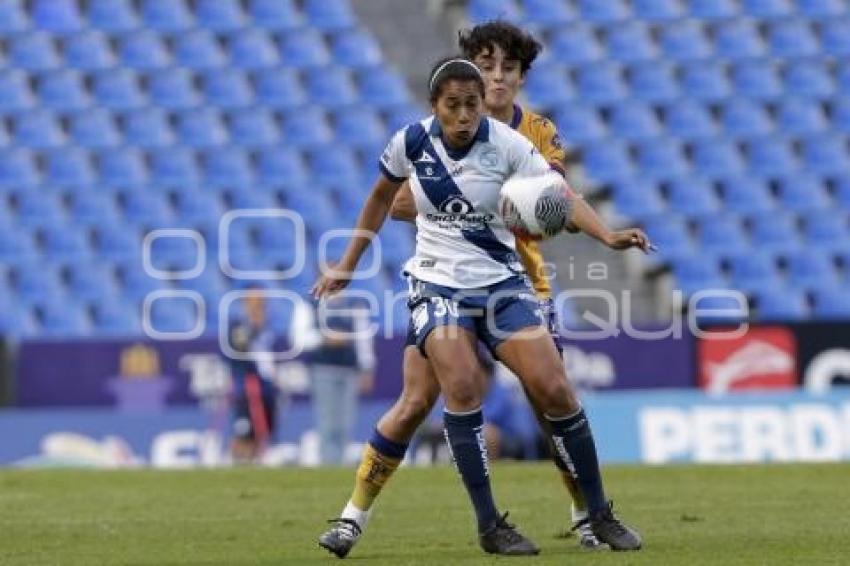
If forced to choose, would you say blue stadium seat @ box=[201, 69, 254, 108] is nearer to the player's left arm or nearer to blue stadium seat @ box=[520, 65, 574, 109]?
blue stadium seat @ box=[520, 65, 574, 109]

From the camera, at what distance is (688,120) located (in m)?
26.1

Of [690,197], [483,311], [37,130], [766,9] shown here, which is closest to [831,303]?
[690,197]

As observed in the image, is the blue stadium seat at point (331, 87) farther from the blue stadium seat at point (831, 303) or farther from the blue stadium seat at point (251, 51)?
the blue stadium seat at point (831, 303)

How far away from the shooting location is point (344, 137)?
24.9 meters

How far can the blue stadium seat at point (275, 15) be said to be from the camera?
84.4ft

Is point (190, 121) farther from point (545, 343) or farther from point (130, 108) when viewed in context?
point (545, 343)

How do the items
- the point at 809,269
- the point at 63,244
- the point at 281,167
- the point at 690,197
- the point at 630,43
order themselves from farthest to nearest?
the point at 630,43 < the point at 690,197 < the point at 281,167 < the point at 809,269 < the point at 63,244

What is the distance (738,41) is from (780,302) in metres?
4.85

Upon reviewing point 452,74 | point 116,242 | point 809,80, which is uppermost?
point 809,80

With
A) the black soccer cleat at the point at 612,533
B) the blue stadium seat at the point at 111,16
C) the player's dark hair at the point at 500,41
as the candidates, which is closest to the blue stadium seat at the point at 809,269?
the blue stadium seat at the point at 111,16

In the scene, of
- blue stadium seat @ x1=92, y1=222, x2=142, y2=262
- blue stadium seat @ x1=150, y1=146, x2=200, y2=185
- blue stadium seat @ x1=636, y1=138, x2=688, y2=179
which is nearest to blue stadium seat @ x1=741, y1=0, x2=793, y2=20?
blue stadium seat @ x1=636, y1=138, x2=688, y2=179

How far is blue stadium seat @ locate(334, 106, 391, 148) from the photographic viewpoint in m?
24.8

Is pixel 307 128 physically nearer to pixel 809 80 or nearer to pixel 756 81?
pixel 756 81

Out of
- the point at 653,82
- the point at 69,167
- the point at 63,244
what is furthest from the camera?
the point at 653,82
